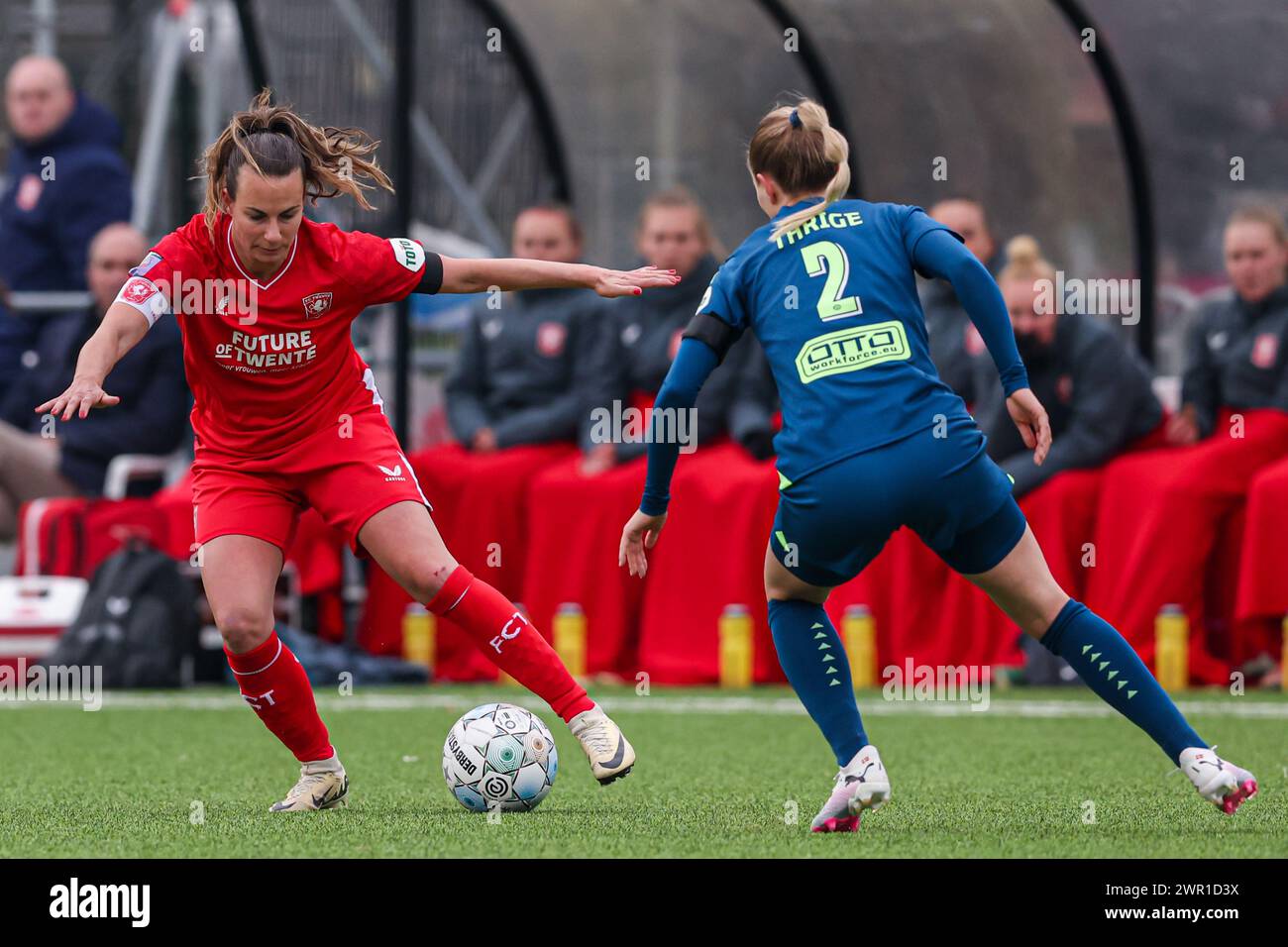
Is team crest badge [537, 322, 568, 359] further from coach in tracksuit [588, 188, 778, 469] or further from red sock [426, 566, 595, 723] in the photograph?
red sock [426, 566, 595, 723]

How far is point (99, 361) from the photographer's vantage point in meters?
5.09

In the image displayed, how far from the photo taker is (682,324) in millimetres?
10562

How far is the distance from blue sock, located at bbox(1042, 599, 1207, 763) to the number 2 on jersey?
871mm

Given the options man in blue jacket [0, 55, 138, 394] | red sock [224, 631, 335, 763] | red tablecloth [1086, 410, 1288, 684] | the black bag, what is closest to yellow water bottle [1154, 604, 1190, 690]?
red tablecloth [1086, 410, 1288, 684]

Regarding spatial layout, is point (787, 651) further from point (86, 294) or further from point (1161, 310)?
point (86, 294)

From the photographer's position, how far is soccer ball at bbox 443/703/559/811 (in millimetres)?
5551

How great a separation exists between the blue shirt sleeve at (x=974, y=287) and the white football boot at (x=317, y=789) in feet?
6.67

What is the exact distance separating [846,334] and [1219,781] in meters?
1.33

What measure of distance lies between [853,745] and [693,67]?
805 cm

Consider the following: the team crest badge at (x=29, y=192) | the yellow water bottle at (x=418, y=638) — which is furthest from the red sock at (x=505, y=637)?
the team crest badge at (x=29, y=192)

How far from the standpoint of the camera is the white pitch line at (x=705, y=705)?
340 inches

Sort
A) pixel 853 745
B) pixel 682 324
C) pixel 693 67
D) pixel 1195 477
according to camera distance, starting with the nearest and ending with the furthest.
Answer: pixel 853 745 < pixel 1195 477 < pixel 682 324 < pixel 693 67

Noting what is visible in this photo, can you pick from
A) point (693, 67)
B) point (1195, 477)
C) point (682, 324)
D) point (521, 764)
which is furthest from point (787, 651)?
point (693, 67)

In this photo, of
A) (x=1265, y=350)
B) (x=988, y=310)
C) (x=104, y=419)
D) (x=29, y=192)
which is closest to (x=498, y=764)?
(x=988, y=310)
